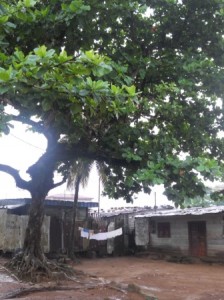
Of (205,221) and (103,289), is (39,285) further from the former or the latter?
(205,221)

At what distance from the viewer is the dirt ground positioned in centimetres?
951

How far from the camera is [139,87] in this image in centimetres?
941

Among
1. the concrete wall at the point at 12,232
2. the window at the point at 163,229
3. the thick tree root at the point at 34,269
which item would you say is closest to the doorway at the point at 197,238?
the window at the point at 163,229

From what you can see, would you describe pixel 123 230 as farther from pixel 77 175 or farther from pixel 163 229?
pixel 77 175

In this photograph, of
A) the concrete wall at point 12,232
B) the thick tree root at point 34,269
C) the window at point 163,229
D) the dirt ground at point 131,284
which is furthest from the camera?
the window at point 163,229

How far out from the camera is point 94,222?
22.3 metres

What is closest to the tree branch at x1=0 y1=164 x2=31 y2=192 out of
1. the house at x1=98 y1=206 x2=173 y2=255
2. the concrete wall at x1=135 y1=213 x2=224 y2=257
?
the concrete wall at x1=135 y1=213 x2=224 y2=257

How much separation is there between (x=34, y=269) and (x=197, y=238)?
12.1 m

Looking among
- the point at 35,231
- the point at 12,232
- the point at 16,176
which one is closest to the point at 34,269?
the point at 35,231

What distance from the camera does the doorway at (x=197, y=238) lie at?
20.0m

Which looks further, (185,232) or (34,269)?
(185,232)

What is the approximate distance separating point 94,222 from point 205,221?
6914mm

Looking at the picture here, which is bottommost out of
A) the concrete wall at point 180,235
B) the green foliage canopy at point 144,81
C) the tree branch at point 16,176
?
the concrete wall at point 180,235

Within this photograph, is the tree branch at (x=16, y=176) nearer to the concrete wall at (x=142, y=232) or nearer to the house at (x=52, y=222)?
the house at (x=52, y=222)
